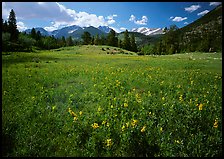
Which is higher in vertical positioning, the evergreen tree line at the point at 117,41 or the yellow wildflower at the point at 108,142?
the evergreen tree line at the point at 117,41

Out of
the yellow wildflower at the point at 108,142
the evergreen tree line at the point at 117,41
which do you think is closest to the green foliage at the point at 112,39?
the evergreen tree line at the point at 117,41

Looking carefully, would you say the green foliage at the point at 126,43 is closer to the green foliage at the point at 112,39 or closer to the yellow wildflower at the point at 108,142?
the green foliage at the point at 112,39

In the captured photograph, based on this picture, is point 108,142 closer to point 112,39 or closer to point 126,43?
point 126,43

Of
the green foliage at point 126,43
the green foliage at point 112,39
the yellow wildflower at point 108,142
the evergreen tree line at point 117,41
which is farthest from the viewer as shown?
the green foliage at point 112,39

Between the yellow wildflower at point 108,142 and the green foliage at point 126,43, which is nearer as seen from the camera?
the yellow wildflower at point 108,142

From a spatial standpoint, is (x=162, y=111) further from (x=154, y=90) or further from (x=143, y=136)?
(x=154, y=90)

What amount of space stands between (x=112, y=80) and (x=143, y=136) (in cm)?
718

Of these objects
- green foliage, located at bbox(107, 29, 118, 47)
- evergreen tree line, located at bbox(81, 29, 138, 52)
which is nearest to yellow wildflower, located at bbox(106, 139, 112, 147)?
evergreen tree line, located at bbox(81, 29, 138, 52)

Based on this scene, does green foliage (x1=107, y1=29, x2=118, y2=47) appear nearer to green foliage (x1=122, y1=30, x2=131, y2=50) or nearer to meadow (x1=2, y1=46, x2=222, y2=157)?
green foliage (x1=122, y1=30, x2=131, y2=50)

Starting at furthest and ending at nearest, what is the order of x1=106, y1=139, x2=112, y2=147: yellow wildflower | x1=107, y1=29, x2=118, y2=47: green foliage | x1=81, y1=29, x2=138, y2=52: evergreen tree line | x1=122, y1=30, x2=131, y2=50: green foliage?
x1=107, y1=29, x2=118, y2=47: green foliage < x1=81, y1=29, x2=138, y2=52: evergreen tree line < x1=122, y1=30, x2=131, y2=50: green foliage < x1=106, y1=139, x2=112, y2=147: yellow wildflower

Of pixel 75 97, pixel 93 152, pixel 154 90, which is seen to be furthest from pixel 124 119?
pixel 154 90

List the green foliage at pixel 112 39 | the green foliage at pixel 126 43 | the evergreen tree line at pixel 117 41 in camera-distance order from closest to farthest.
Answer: the green foliage at pixel 126 43
the evergreen tree line at pixel 117 41
the green foliage at pixel 112 39

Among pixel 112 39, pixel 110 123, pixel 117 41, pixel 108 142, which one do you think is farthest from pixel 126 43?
pixel 108 142

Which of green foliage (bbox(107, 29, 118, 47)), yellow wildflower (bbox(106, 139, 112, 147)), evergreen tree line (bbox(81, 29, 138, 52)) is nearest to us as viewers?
yellow wildflower (bbox(106, 139, 112, 147))
